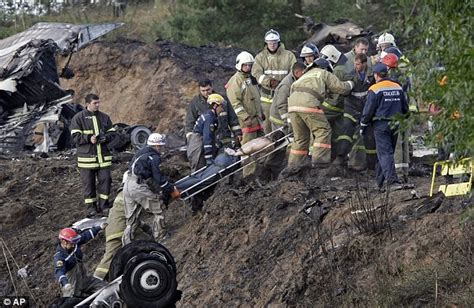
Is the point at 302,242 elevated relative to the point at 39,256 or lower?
elevated

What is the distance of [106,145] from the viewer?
16.7 metres

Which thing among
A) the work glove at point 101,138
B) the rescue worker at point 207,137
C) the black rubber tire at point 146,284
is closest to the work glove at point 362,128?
the rescue worker at point 207,137

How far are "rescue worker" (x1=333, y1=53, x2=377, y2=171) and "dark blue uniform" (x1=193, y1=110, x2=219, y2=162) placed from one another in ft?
5.74

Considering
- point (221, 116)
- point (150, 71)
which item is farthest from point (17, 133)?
point (221, 116)

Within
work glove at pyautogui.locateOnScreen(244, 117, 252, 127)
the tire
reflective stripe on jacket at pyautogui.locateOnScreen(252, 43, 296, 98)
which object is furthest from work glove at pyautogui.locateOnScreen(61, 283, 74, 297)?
the tire

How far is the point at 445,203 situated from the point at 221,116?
492cm

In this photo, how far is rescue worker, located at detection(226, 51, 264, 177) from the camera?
53.0ft

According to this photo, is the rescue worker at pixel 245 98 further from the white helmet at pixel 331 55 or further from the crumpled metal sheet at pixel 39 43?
the crumpled metal sheet at pixel 39 43

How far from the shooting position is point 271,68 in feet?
54.3

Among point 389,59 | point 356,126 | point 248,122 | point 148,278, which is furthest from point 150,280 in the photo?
point 248,122

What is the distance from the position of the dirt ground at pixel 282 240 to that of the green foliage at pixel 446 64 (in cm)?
82

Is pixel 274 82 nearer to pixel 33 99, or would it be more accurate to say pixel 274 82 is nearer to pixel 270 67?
pixel 270 67

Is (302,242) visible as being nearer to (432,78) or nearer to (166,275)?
(166,275)

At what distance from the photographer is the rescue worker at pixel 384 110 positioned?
13227 millimetres
